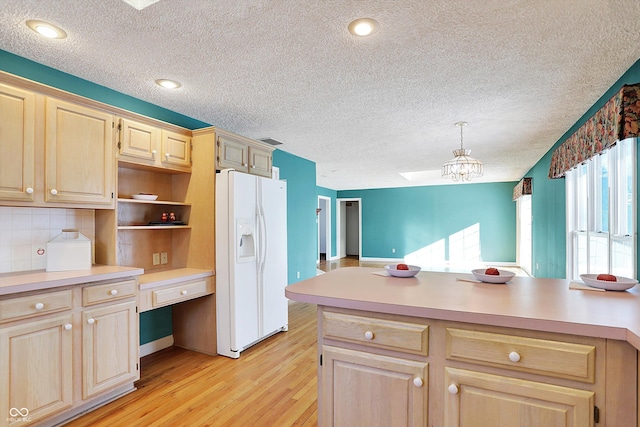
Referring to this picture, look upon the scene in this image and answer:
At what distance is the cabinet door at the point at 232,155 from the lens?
315cm

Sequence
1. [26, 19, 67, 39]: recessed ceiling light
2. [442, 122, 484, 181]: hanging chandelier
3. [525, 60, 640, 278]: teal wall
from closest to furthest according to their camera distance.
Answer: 1. [26, 19, 67, 39]: recessed ceiling light
2. [442, 122, 484, 181]: hanging chandelier
3. [525, 60, 640, 278]: teal wall

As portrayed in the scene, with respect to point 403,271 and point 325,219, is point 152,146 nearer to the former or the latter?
point 403,271

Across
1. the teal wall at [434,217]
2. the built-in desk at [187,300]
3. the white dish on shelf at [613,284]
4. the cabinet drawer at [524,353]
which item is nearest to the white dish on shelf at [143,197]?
the built-in desk at [187,300]

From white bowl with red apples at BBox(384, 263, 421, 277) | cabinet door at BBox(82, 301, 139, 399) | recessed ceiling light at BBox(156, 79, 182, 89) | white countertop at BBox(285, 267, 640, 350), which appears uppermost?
recessed ceiling light at BBox(156, 79, 182, 89)

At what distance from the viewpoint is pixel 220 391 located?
2445 mm

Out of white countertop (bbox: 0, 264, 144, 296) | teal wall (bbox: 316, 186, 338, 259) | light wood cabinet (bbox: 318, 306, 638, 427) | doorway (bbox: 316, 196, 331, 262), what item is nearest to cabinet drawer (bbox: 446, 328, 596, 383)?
light wood cabinet (bbox: 318, 306, 638, 427)

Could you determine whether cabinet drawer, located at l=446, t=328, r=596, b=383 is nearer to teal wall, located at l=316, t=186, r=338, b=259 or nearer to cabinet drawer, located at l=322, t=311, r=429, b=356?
cabinet drawer, located at l=322, t=311, r=429, b=356

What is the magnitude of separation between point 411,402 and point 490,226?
8727 millimetres

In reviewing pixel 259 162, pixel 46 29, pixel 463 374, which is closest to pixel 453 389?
pixel 463 374

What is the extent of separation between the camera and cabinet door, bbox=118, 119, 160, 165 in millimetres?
2598

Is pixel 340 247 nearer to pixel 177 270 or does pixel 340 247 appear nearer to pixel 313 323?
pixel 313 323

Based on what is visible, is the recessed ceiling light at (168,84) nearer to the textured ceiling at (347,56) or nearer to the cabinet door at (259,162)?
the textured ceiling at (347,56)

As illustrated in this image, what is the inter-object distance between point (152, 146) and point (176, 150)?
258 mm

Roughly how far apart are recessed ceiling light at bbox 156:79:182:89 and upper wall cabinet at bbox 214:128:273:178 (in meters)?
0.54
